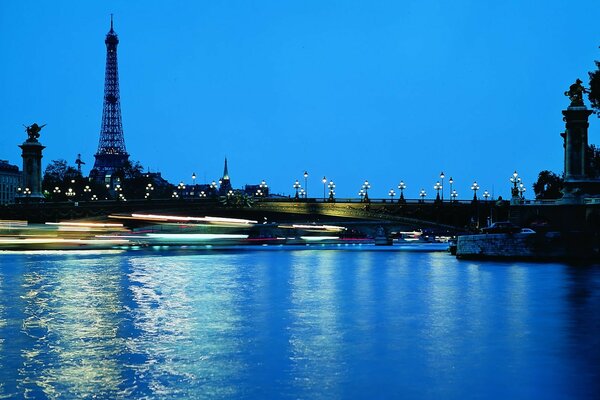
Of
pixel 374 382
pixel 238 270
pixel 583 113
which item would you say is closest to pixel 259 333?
pixel 374 382

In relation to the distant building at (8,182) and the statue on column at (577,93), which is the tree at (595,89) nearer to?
the statue on column at (577,93)

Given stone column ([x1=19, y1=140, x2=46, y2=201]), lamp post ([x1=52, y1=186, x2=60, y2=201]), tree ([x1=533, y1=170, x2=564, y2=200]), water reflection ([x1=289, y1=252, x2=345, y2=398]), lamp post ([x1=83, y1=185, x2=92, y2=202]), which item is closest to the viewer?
water reflection ([x1=289, y1=252, x2=345, y2=398])

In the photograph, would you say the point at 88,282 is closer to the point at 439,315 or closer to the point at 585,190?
the point at 439,315

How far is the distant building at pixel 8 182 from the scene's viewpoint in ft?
583

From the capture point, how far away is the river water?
13.5 metres

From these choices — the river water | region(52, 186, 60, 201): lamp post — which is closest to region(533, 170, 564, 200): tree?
the river water

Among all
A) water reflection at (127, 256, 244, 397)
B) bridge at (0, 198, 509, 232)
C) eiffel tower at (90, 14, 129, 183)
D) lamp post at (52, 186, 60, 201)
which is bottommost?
water reflection at (127, 256, 244, 397)

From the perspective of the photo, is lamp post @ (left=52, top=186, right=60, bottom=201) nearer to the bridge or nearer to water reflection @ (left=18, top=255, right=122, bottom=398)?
the bridge

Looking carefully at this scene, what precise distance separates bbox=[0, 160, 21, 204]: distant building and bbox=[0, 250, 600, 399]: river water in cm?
15186

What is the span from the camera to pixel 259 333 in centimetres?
1928

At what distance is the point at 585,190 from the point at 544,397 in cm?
5322

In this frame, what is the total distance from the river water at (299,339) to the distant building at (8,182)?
151861 millimetres

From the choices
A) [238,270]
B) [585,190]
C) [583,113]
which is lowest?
[238,270]

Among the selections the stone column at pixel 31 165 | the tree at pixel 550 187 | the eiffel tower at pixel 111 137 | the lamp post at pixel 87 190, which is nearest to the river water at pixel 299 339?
the tree at pixel 550 187
